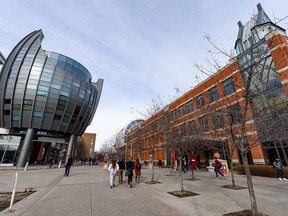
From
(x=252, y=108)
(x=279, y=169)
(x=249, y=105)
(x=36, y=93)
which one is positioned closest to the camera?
(x=252, y=108)

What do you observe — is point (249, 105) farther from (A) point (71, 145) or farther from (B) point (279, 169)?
Answer: (A) point (71, 145)

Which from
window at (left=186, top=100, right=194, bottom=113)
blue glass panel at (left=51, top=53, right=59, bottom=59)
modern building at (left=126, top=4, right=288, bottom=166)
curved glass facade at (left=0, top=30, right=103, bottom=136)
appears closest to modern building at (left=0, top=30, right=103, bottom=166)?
curved glass facade at (left=0, top=30, right=103, bottom=136)

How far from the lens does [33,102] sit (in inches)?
1388

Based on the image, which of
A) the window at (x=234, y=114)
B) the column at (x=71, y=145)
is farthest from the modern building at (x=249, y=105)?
the column at (x=71, y=145)

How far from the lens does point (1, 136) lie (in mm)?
34750

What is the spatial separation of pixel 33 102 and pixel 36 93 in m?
2.09

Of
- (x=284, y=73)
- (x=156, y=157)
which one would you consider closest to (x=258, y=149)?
(x=284, y=73)

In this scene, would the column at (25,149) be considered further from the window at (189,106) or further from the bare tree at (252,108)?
the bare tree at (252,108)

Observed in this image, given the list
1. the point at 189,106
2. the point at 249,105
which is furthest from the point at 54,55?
the point at 249,105

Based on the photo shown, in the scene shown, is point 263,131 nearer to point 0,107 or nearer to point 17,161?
point 17,161

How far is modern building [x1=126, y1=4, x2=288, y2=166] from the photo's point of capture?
598 centimetres

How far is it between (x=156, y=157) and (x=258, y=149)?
2719cm

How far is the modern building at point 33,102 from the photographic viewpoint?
34.5 meters

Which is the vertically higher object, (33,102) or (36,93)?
(36,93)
